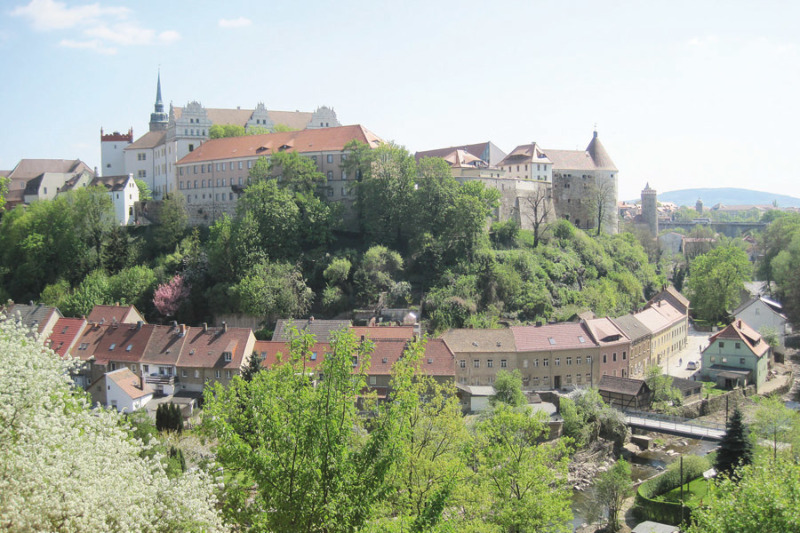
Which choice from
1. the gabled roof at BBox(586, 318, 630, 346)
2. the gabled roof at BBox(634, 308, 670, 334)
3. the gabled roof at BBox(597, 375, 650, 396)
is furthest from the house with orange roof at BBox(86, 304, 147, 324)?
the gabled roof at BBox(634, 308, 670, 334)

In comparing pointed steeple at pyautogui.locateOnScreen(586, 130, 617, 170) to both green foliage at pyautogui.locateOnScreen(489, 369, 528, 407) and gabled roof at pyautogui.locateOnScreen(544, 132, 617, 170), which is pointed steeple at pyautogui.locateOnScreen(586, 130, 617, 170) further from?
green foliage at pyautogui.locateOnScreen(489, 369, 528, 407)

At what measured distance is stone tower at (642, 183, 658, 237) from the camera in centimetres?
7769

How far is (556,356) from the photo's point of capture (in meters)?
34.6

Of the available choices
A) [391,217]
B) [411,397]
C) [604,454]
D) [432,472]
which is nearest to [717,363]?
[604,454]

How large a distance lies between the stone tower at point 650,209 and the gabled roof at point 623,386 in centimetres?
4755

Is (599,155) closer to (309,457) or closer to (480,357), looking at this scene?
(480,357)

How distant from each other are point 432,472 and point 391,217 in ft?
103

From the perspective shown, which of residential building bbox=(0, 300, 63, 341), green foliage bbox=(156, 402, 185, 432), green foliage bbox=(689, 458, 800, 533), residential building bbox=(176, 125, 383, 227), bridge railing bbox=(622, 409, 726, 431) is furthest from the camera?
residential building bbox=(176, 125, 383, 227)

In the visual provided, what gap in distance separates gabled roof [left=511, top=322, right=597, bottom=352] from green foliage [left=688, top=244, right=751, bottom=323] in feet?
71.1

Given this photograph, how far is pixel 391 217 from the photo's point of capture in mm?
44625

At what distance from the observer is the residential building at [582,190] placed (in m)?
59.1

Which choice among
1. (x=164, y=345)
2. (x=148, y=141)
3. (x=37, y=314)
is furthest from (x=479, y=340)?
(x=148, y=141)

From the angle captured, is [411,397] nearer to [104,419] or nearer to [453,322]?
[104,419]

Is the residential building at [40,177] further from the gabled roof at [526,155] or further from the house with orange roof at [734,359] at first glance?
the house with orange roof at [734,359]
